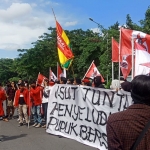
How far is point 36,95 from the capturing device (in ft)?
37.0

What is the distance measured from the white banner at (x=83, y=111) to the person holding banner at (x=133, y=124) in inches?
164

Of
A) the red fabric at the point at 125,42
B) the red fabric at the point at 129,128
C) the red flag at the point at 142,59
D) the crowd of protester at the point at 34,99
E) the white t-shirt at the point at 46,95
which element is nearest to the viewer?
the red fabric at the point at 129,128

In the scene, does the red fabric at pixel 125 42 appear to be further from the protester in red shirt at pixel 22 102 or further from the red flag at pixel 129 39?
the protester in red shirt at pixel 22 102

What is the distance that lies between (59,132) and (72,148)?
1485mm

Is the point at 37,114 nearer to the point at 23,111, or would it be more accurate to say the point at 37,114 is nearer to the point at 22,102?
the point at 23,111

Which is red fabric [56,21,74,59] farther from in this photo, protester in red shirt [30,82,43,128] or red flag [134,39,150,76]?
red flag [134,39,150,76]

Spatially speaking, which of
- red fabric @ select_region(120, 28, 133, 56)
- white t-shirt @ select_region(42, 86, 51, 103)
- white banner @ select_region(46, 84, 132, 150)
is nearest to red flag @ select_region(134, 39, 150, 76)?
red fabric @ select_region(120, 28, 133, 56)

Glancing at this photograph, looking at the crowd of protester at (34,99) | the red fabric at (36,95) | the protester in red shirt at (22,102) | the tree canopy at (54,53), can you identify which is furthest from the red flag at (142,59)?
the tree canopy at (54,53)

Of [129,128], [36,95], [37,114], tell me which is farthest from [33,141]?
[129,128]

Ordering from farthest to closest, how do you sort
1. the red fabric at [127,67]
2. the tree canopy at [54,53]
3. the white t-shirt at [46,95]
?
the tree canopy at [54,53]
the white t-shirt at [46,95]
the red fabric at [127,67]

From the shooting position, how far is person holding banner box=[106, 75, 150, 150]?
2244 mm

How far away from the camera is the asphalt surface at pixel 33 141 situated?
761 centimetres

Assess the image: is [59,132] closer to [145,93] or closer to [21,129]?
[21,129]

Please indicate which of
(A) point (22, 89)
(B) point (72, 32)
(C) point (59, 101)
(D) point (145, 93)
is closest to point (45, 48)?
(B) point (72, 32)
